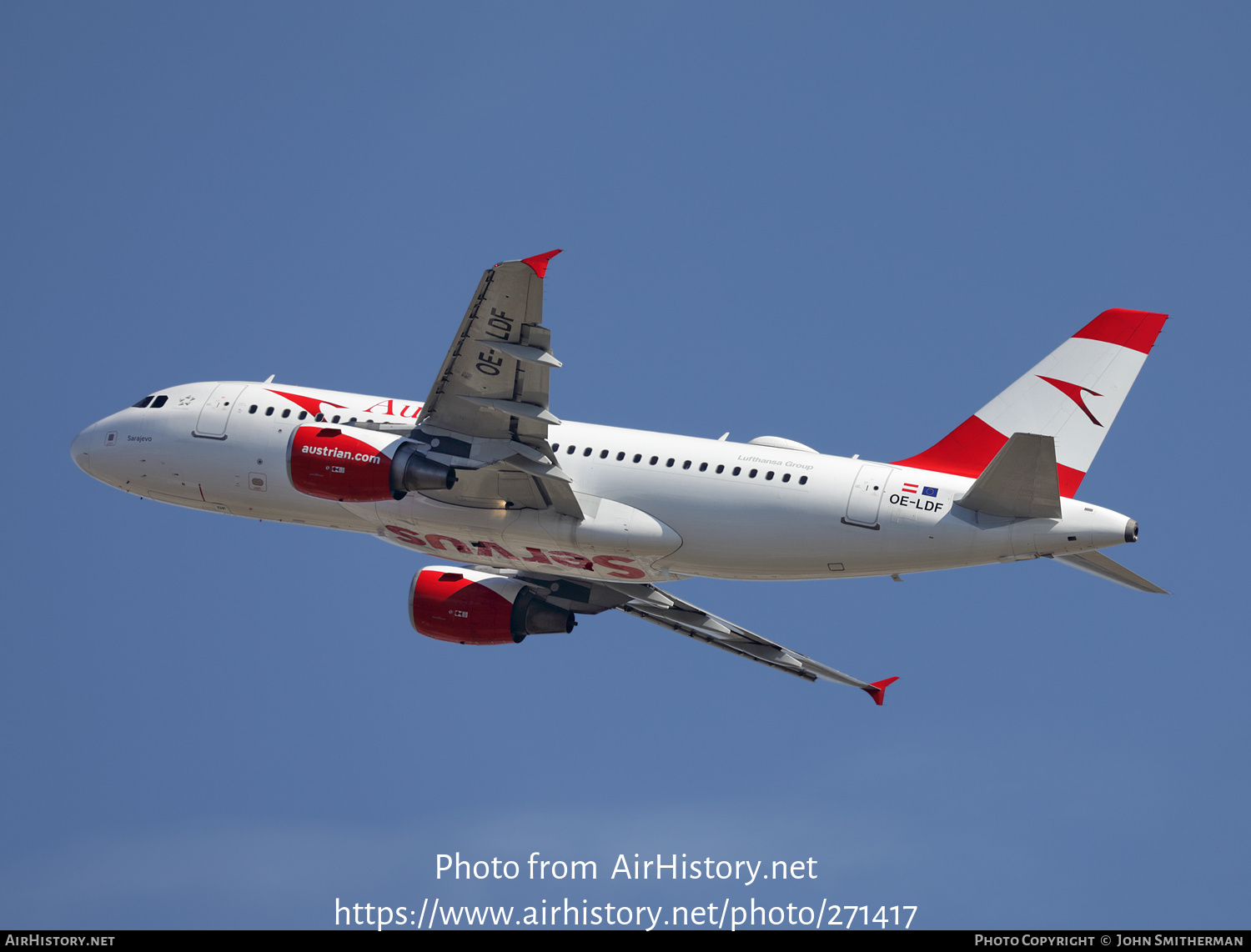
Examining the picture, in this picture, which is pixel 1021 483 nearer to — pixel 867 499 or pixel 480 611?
pixel 867 499

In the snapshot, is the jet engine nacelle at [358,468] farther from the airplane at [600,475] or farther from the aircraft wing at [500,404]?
the aircraft wing at [500,404]

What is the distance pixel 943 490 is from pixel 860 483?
6.15 ft

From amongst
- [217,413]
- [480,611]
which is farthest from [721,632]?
[217,413]

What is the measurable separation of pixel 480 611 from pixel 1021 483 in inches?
628

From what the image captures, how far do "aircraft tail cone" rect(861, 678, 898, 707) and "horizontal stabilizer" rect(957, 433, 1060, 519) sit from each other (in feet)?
30.0

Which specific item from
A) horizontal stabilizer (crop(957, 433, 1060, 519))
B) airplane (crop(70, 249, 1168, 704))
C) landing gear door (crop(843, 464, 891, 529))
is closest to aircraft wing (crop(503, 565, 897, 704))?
airplane (crop(70, 249, 1168, 704))

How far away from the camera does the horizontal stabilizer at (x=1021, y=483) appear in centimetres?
2953

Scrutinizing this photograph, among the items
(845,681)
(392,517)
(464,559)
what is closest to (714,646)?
(845,681)

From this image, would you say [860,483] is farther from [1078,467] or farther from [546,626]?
[546,626]

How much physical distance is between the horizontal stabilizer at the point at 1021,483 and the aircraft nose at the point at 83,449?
23746 millimetres

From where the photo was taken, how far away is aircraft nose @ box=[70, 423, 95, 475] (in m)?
38.5

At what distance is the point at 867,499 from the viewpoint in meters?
31.8

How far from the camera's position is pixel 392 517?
3484 centimetres

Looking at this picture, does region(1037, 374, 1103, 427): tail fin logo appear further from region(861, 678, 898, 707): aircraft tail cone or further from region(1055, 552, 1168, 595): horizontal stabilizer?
region(861, 678, 898, 707): aircraft tail cone
